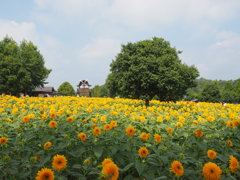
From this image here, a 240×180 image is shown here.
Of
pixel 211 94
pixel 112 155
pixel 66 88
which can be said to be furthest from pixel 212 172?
pixel 66 88

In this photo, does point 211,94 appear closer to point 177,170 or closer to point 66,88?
point 66,88

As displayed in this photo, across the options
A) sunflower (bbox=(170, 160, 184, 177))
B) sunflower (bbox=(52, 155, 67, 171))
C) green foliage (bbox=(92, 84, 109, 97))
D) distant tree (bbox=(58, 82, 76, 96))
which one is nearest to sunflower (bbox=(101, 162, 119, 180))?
sunflower (bbox=(52, 155, 67, 171))

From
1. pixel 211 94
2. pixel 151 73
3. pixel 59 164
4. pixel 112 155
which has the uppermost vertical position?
pixel 211 94

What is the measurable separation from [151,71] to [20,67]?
101ft

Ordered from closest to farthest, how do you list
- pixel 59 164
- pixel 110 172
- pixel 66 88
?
1. pixel 110 172
2. pixel 59 164
3. pixel 66 88

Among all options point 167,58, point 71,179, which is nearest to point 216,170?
point 71,179

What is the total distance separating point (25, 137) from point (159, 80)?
10.6 metres

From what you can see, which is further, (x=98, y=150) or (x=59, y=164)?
(x=98, y=150)

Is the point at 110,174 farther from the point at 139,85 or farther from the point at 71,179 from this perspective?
the point at 139,85

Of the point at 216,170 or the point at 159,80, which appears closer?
the point at 216,170

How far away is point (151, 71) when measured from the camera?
45.6 feet

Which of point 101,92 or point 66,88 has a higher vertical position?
point 66,88

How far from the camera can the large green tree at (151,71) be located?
1367 cm

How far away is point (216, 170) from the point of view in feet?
7.58
